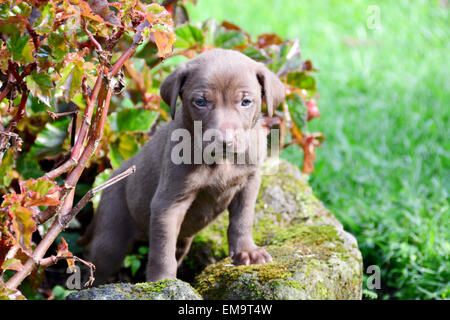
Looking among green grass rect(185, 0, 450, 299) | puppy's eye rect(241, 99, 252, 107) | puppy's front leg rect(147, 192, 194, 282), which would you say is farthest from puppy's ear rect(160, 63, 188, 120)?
green grass rect(185, 0, 450, 299)

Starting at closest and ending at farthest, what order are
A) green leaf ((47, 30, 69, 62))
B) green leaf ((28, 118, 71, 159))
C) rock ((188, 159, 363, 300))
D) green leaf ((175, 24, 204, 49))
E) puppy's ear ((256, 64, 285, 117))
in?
1. green leaf ((47, 30, 69, 62))
2. rock ((188, 159, 363, 300))
3. puppy's ear ((256, 64, 285, 117))
4. green leaf ((28, 118, 71, 159))
5. green leaf ((175, 24, 204, 49))

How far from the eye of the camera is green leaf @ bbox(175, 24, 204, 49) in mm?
4477

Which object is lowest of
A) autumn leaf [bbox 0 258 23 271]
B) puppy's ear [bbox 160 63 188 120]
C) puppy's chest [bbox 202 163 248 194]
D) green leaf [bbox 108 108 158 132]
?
autumn leaf [bbox 0 258 23 271]

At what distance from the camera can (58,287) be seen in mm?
4086

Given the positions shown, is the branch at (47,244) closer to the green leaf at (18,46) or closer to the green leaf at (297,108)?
the green leaf at (18,46)

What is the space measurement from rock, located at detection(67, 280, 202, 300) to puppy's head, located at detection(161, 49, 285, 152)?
2.67ft

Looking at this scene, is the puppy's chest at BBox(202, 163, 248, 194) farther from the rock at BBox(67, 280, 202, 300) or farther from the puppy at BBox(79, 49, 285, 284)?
the rock at BBox(67, 280, 202, 300)

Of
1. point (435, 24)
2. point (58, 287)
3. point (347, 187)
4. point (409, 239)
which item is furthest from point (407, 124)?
point (58, 287)

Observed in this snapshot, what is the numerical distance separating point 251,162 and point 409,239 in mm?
1758

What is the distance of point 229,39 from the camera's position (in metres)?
4.60

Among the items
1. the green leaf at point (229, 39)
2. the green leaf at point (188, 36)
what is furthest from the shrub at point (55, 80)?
the green leaf at point (229, 39)

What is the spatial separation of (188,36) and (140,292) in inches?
92.6

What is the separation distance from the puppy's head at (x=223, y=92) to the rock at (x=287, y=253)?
72 centimetres
